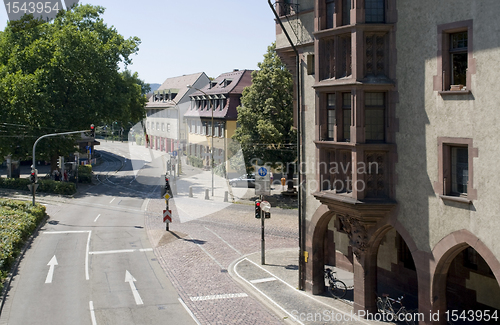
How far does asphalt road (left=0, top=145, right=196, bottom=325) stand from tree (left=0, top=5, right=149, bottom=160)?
10.6 meters

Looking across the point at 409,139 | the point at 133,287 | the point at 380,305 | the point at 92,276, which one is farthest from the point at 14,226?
the point at 409,139

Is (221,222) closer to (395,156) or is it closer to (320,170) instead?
(320,170)

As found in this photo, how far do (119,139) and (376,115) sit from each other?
128m

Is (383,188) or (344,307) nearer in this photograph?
(383,188)

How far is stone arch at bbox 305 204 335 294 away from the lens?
20.9m

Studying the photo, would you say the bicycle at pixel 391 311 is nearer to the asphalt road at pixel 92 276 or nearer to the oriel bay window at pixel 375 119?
the oriel bay window at pixel 375 119

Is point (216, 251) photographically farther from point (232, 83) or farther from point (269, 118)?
point (232, 83)

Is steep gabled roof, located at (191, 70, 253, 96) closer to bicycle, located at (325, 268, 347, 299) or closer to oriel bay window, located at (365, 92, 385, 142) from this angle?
bicycle, located at (325, 268, 347, 299)

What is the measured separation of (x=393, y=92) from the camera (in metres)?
16.7

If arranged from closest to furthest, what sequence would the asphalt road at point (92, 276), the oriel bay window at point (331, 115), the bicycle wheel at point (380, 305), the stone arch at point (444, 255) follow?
1. the stone arch at point (444, 255)
2. the bicycle wheel at point (380, 305)
3. the oriel bay window at point (331, 115)
4. the asphalt road at point (92, 276)

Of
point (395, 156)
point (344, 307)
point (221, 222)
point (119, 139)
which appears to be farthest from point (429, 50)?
point (119, 139)

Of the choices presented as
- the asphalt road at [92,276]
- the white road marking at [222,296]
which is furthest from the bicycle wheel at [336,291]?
the asphalt road at [92,276]

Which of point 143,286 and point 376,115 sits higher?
point 376,115

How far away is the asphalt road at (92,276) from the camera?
62.4ft
